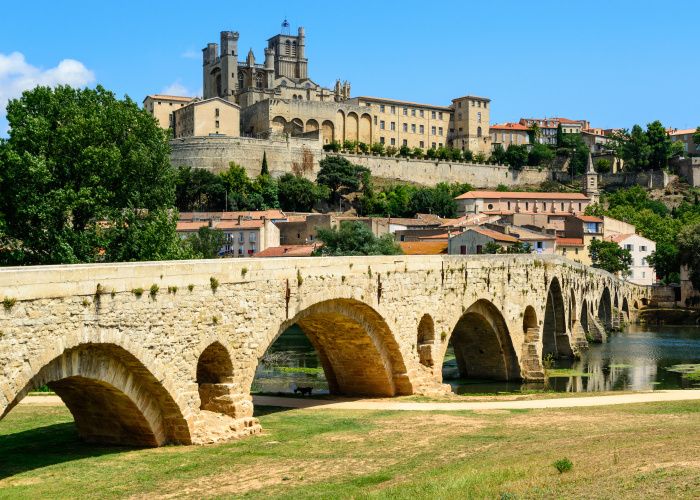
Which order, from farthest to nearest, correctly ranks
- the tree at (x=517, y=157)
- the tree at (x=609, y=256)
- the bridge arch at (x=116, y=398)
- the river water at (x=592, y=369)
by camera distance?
the tree at (x=517, y=157)
the tree at (x=609, y=256)
the river water at (x=592, y=369)
the bridge arch at (x=116, y=398)

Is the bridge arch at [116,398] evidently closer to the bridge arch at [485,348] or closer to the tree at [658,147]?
the bridge arch at [485,348]

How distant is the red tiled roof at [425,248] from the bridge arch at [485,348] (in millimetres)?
21907

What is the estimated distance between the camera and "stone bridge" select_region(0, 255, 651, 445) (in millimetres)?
12992

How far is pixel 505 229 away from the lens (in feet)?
219

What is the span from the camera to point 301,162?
10294cm

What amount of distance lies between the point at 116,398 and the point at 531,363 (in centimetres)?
2164

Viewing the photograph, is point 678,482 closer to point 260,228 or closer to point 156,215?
point 156,215

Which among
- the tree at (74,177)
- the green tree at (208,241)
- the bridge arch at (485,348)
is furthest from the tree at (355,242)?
the tree at (74,177)

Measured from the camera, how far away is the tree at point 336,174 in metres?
98.2

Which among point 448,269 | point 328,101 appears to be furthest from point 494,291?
point 328,101

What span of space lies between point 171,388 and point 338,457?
139 inches

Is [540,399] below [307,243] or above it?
below

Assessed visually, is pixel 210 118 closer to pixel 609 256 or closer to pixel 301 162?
pixel 301 162

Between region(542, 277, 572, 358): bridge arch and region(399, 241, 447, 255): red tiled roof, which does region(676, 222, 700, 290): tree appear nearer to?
region(399, 241, 447, 255): red tiled roof
